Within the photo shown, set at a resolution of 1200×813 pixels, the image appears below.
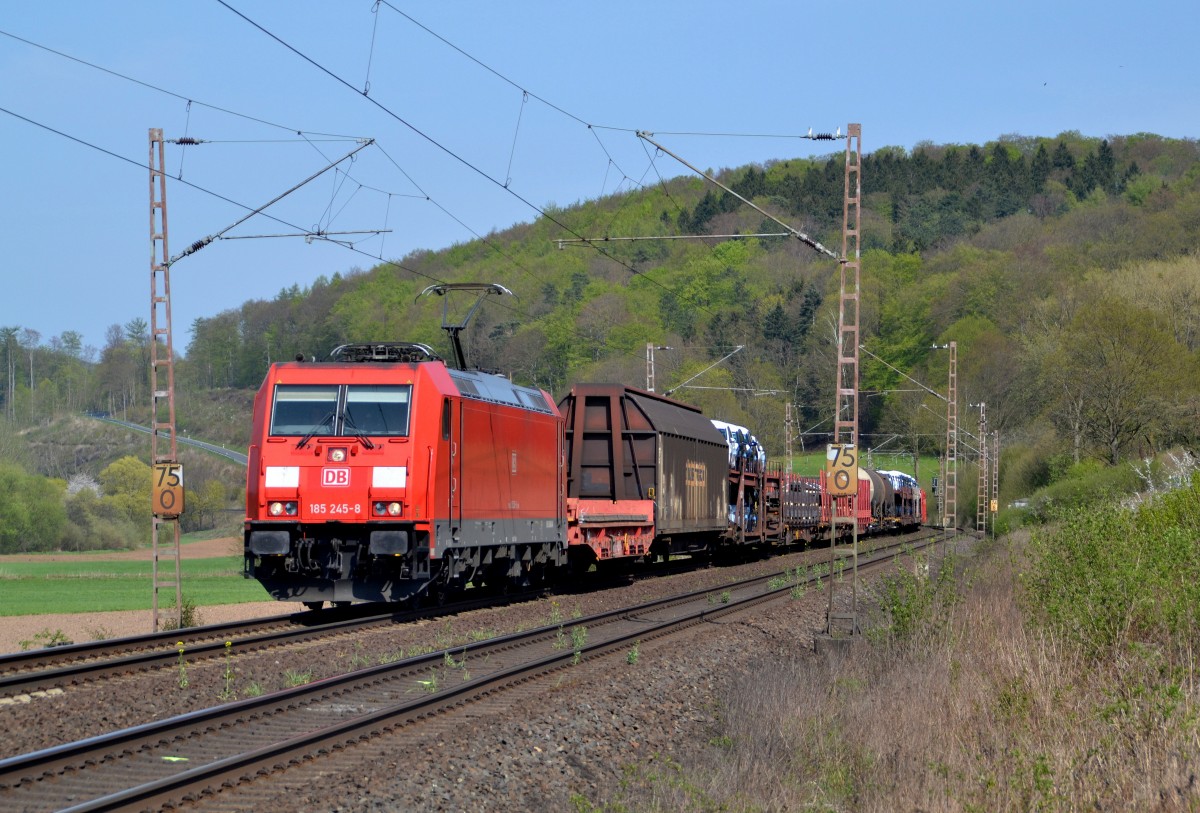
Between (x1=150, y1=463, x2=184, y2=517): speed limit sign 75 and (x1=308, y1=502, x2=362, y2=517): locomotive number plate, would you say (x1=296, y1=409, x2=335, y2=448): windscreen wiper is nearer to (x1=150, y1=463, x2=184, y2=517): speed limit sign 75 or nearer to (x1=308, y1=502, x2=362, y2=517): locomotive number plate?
(x1=308, y1=502, x2=362, y2=517): locomotive number plate

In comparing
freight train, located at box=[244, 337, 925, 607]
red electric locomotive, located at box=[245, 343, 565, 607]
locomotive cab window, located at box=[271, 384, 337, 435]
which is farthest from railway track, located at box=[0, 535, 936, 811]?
locomotive cab window, located at box=[271, 384, 337, 435]

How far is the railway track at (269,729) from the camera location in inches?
311

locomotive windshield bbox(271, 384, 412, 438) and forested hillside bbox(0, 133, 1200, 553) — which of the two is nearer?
locomotive windshield bbox(271, 384, 412, 438)

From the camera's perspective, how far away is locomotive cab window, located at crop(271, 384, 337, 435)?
1730 centimetres

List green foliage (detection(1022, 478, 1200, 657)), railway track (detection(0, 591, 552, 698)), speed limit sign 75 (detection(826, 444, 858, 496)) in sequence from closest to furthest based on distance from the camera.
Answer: green foliage (detection(1022, 478, 1200, 657)) → railway track (detection(0, 591, 552, 698)) → speed limit sign 75 (detection(826, 444, 858, 496))

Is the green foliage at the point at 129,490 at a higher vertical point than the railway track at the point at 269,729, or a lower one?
higher

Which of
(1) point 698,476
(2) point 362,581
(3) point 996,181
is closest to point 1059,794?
(2) point 362,581

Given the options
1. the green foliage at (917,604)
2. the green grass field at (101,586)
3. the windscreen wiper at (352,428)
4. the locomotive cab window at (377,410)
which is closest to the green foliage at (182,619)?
the windscreen wiper at (352,428)

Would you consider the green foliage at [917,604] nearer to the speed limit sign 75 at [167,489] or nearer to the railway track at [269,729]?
the railway track at [269,729]

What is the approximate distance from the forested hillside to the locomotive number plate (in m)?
17.7

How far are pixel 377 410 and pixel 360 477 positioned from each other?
Answer: 99 cm

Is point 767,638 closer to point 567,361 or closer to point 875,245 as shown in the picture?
point 567,361

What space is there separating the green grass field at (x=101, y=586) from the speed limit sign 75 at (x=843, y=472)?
48.6ft

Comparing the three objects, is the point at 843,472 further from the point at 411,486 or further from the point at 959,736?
the point at 959,736
